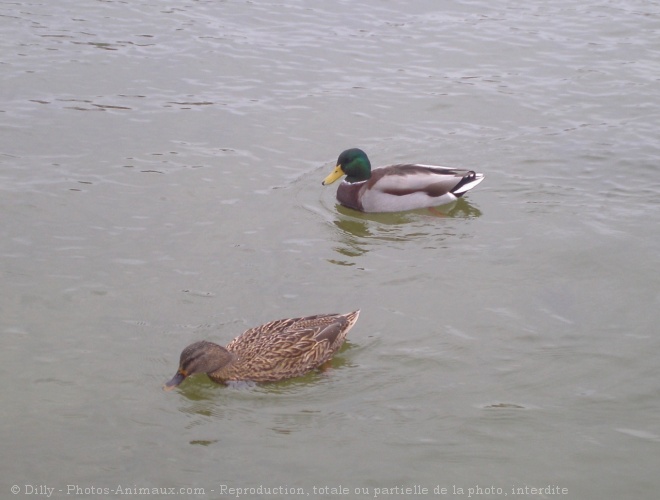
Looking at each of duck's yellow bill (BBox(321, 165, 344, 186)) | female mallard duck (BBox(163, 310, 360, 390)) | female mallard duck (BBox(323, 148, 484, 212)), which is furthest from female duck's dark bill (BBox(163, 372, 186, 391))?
duck's yellow bill (BBox(321, 165, 344, 186))

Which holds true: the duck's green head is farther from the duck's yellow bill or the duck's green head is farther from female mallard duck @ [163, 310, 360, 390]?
female mallard duck @ [163, 310, 360, 390]

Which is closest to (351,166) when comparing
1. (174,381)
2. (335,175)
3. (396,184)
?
(335,175)

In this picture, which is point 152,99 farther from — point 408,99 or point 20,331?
point 20,331

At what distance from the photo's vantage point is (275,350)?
23.9ft

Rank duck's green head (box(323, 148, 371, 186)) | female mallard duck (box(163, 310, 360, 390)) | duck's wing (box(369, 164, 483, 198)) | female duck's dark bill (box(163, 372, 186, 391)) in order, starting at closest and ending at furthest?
female duck's dark bill (box(163, 372, 186, 391))
female mallard duck (box(163, 310, 360, 390))
duck's wing (box(369, 164, 483, 198))
duck's green head (box(323, 148, 371, 186))

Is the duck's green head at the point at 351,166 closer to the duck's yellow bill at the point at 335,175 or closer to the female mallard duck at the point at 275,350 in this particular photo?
the duck's yellow bill at the point at 335,175

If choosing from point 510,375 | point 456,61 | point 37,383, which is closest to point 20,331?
point 37,383

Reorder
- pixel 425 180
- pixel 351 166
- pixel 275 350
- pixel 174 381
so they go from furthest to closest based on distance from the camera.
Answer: pixel 351 166 < pixel 425 180 < pixel 275 350 < pixel 174 381

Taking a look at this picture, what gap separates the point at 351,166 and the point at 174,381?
473 cm

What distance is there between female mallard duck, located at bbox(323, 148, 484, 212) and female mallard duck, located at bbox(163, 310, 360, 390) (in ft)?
11.4

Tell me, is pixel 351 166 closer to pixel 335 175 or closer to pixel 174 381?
→ pixel 335 175

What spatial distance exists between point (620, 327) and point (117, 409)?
4.15m

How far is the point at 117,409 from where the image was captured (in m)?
6.74

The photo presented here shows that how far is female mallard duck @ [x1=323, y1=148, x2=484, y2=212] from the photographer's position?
10.7m
